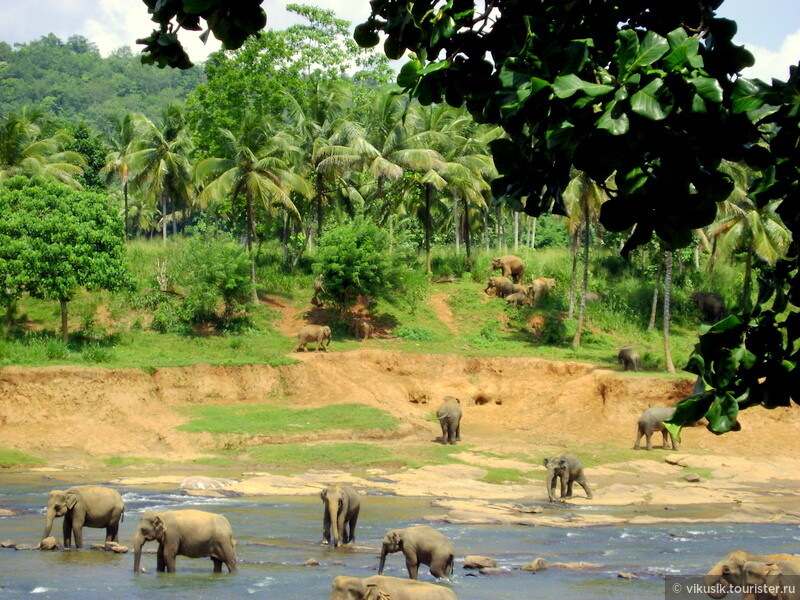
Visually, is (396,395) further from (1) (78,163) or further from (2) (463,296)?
(1) (78,163)

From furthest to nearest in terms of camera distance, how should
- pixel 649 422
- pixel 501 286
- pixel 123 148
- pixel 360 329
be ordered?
pixel 123 148
pixel 501 286
pixel 360 329
pixel 649 422

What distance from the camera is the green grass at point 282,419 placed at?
30641mm

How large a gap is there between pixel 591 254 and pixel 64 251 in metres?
26.5

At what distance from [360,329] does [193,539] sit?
24.2m

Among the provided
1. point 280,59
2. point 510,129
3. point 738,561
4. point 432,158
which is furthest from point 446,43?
point 280,59

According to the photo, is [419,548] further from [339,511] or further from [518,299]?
[518,299]

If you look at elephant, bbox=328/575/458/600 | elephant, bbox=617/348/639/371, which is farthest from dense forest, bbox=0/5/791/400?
elephant, bbox=328/575/458/600

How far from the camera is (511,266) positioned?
46.4m

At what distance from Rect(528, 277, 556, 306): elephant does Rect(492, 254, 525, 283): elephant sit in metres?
1.30

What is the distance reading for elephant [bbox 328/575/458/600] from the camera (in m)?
12.0

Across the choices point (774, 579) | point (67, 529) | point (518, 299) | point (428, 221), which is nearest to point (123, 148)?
point (428, 221)

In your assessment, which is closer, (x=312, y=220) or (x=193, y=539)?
(x=193, y=539)

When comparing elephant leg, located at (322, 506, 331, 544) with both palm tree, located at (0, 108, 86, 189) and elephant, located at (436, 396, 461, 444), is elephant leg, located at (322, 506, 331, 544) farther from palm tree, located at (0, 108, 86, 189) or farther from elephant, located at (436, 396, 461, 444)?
palm tree, located at (0, 108, 86, 189)

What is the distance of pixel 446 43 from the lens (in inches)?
182
